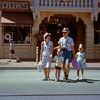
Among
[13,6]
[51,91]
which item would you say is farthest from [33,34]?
[51,91]

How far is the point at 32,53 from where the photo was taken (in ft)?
75.2

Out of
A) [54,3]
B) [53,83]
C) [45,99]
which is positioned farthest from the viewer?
[54,3]

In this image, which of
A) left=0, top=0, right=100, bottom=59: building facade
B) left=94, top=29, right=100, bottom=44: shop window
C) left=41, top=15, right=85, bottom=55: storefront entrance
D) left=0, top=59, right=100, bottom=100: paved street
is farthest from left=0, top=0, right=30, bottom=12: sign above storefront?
left=0, top=59, right=100, bottom=100: paved street

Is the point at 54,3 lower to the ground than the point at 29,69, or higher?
higher

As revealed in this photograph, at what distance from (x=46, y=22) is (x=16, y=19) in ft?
10.9

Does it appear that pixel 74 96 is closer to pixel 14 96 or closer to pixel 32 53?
pixel 14 96

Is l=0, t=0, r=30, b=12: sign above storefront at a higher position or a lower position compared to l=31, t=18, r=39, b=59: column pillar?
higher

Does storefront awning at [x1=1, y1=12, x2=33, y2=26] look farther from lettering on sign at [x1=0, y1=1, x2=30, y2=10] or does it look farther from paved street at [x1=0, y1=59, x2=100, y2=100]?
paved street at [x1=0, y1=59, x2=100, y2=100]

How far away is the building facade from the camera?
21672 mm

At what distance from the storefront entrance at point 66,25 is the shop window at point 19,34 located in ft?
6.15

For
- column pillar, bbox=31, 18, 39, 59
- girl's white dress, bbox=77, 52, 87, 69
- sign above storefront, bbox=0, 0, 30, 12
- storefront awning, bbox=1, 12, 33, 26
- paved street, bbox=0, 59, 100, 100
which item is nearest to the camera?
paved street, bbox=0, 59, 100, 100

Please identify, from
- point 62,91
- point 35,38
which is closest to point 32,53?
point 35,38

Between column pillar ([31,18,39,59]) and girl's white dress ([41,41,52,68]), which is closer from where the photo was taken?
girl's white dress ([41,41,52,68])

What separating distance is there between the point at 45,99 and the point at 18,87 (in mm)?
2198
